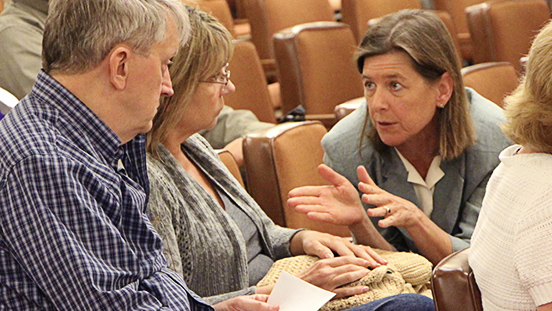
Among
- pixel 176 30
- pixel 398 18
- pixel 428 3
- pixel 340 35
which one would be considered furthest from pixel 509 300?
pixel 428 3

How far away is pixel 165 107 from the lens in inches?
60.6

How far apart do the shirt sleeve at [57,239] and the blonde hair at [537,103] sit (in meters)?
0.66

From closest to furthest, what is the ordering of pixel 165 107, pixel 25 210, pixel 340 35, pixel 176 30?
pixel 25 210
pixel 176 30
pixel 165 107
pixel 340 35

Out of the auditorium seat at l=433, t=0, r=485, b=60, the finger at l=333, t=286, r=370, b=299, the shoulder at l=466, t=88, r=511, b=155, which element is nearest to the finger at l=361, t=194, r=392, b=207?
the finger at l=333, t=286, r=370, b=299

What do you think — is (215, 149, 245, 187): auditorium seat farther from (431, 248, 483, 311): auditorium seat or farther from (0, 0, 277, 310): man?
(431, 248, 483, 311): auditorium seat

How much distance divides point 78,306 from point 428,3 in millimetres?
3884

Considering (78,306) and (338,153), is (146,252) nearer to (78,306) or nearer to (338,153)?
(78,306)

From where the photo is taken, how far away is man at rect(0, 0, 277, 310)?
96 centimetres

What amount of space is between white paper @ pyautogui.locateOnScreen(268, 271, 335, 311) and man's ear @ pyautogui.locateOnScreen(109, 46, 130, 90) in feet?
1.79

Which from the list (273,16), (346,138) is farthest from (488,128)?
(273,16)

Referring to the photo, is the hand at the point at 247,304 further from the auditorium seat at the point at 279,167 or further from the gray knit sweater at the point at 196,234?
the auditorium seat at the point at 279,167

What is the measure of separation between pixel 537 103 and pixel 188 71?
73cm

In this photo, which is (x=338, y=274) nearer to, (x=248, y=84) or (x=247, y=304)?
(x=247, y=304)

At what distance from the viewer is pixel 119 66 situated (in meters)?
1.09
